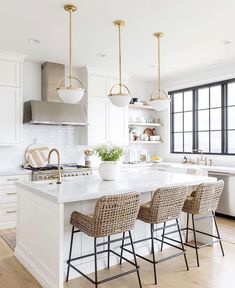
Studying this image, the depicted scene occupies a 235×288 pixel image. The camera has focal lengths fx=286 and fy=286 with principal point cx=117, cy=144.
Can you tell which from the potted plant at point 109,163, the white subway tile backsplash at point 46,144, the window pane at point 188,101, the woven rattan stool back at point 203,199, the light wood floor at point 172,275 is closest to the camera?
the light wood floor at point 172,275

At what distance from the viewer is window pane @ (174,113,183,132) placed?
21.4ft

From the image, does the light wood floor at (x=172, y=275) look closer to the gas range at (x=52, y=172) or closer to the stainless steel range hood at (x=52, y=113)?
the gas range at (x=52, y=172)

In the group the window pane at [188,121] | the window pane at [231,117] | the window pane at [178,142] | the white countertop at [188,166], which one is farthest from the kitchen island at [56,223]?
the window pane at [178,142]

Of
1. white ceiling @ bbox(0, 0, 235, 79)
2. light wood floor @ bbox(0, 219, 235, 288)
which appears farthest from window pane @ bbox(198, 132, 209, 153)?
light wood floor @ bbox(0, 219, 235, 288)

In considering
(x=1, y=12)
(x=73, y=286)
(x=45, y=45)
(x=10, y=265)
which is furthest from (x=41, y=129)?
(x=73, y=286)

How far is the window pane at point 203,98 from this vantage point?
5914mm

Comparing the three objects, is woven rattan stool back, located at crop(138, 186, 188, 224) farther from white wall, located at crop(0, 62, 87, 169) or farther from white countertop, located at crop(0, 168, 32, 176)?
white wall, located at crop(0, 62, 87, 169)

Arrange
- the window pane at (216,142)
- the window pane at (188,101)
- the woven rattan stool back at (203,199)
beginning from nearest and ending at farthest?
1. the woven rattan stool back at (203,199)
2. the window pane at (216,142)
3. the window pane at (188,101)

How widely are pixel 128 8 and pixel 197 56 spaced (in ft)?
7.10

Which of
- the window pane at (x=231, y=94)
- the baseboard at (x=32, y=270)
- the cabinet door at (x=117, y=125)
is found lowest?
the baseboard at (x=32, y=270)

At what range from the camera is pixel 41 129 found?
210 inches

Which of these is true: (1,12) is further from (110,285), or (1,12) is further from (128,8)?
(110,285)

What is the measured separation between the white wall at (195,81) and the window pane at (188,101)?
7.4 inches

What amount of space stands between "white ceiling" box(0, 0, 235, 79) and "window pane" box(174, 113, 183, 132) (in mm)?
1499
